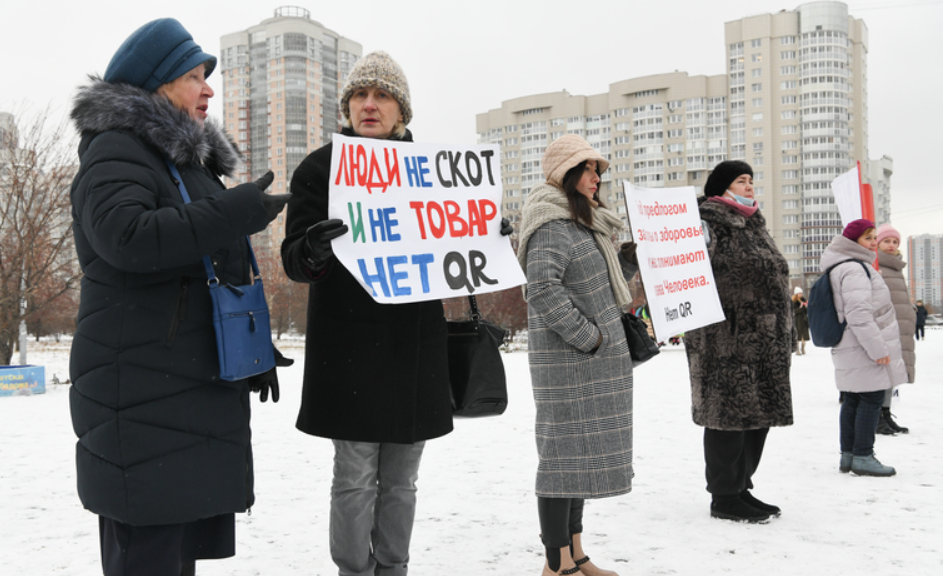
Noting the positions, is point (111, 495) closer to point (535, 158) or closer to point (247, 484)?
point (247, 484)

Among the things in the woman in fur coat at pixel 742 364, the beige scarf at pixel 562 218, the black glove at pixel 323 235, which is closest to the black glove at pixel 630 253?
the beige scarf at pixel 562 218

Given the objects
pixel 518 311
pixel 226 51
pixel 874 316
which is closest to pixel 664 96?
pixel 226 51

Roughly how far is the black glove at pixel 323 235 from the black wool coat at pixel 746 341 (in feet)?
9.26

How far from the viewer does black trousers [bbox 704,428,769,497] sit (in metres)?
4.27

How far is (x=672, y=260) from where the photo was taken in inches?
154

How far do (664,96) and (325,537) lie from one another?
7622 centimetres

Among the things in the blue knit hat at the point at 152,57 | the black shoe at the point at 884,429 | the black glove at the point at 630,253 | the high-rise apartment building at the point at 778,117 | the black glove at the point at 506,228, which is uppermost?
the high-rise apartment building at the point at 778,117

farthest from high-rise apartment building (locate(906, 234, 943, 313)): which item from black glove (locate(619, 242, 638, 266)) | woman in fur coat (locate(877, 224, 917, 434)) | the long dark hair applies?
the long dark hair

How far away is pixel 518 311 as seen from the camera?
27062 millimetres

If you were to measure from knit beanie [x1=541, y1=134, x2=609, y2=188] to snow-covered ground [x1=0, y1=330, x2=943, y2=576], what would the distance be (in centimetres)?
199

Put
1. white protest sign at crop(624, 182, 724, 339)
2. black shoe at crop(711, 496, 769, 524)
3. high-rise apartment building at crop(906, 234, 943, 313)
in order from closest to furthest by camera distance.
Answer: white protest sign at crop(624, 182, 724, 339) → black shoe at crop(711, 496, 769, 524) → high-rise apartment building at crop(906, 234, 943, 313)

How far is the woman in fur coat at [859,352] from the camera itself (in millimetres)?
5402

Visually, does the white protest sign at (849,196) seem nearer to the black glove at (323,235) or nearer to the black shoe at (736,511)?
the black shoe at (736,511)

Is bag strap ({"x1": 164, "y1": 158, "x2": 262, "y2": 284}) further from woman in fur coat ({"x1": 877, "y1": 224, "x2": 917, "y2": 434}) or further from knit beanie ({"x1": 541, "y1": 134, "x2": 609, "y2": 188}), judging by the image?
woman in fur coat ({"x1": 877, "y1": 224, "x2": 917, "y2": 434})
